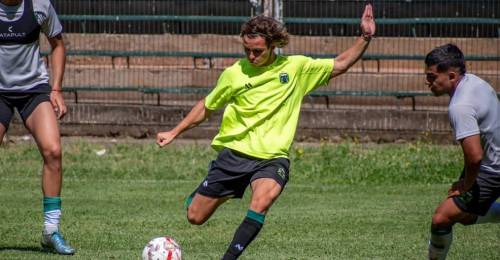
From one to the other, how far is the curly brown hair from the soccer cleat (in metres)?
2.16

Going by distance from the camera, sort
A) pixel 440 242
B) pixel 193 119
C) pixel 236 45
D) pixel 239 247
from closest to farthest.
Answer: pixel 239 247
pixel 440 242
pixel 193 119
pixel 236 45

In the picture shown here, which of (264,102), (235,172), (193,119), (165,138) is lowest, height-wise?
(235,172)

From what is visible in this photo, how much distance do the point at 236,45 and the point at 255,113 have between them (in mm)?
9447

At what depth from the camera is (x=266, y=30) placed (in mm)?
8141

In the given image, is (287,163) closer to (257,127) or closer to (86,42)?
(257,127)

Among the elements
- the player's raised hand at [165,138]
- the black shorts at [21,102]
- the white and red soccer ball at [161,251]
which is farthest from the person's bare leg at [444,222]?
the black shorts at [21,102]

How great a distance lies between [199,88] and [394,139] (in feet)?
9.74

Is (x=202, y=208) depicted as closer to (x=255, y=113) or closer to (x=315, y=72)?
(x=255, y=113)

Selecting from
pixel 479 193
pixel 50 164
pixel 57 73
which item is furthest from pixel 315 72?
pixel 50 164

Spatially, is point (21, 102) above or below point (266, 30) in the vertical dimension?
below

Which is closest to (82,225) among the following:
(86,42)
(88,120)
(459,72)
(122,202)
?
(122,202)

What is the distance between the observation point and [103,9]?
17.6 meters

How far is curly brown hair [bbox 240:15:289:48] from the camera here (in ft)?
26.7

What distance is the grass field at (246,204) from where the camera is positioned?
9383mm
